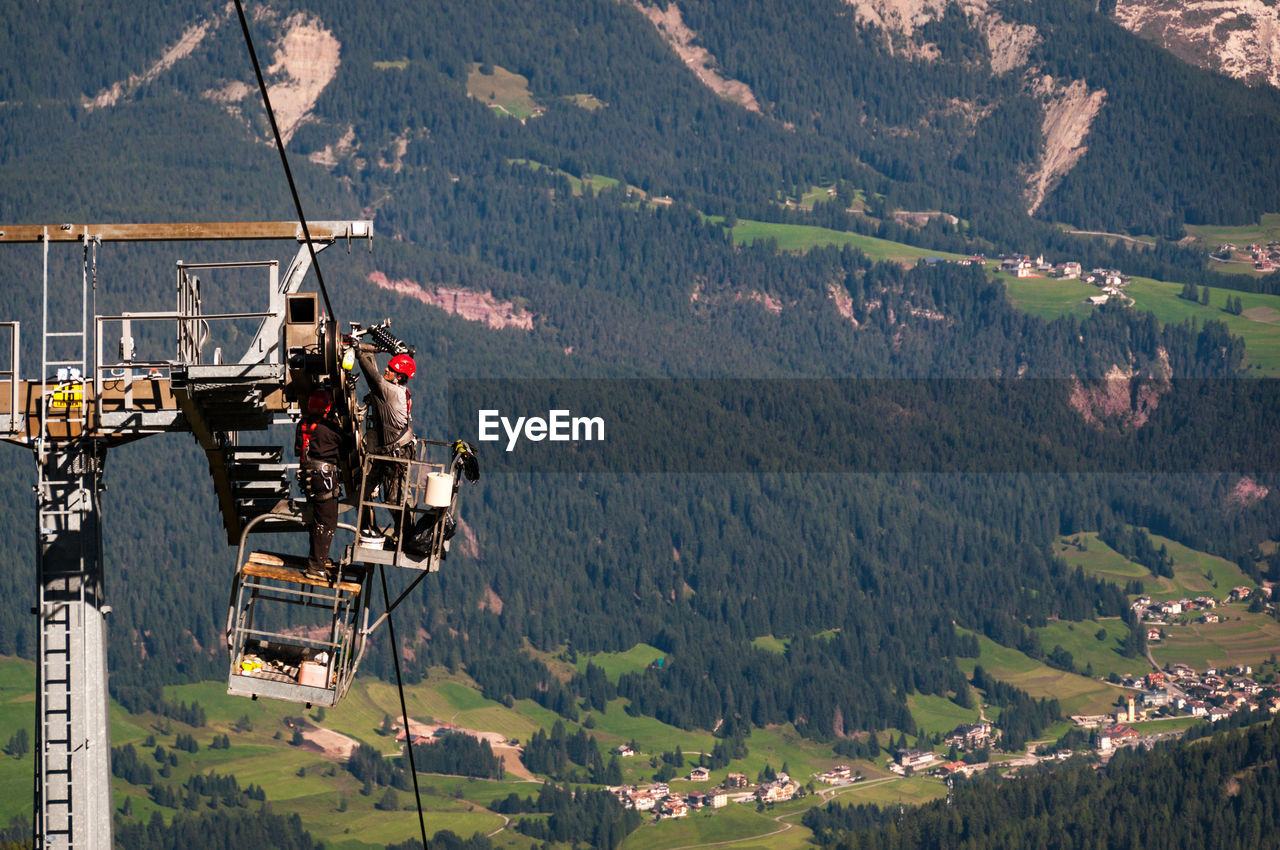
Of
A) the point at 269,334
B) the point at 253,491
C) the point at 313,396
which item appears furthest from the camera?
the point at 253,491

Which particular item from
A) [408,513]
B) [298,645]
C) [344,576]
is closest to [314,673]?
[298,645]

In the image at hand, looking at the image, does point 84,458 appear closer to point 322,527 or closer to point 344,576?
Answer: point 322,527

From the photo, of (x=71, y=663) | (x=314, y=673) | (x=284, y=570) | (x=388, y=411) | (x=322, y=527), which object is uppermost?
(x=388, y=411)

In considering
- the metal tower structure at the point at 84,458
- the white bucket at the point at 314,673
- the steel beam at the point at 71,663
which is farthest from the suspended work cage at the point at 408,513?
the steel beam at the point at 71,663

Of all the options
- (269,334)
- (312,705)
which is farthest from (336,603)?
(269,334)

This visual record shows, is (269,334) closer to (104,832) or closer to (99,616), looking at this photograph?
(99,616)

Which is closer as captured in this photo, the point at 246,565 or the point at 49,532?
the point at 246,565
